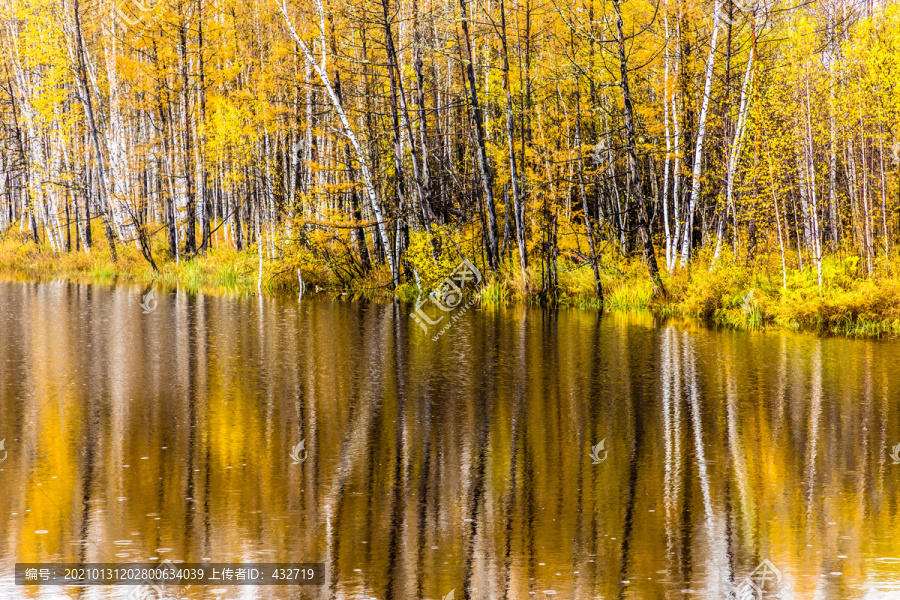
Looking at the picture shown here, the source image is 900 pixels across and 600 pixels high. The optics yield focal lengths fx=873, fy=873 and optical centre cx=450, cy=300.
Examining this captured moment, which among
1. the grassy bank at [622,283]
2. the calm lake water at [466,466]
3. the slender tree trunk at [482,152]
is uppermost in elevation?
the slender tree trunk at [482,152]

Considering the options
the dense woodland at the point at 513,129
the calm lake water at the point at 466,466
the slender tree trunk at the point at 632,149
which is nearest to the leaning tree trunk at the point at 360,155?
the dense woodland at the point at 513,129

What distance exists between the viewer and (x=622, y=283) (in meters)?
25.8

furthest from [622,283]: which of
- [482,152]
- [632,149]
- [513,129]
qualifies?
[513,129]

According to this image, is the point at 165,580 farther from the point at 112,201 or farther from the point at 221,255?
the point at 112,201

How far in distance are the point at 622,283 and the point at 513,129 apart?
6045mm

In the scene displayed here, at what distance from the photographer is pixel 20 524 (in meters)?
7.08

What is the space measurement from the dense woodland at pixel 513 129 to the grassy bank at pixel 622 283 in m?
0.34

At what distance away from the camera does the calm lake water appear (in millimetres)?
6316

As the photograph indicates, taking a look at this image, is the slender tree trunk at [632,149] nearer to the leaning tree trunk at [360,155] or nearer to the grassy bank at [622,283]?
the grassy bank at [622,283]

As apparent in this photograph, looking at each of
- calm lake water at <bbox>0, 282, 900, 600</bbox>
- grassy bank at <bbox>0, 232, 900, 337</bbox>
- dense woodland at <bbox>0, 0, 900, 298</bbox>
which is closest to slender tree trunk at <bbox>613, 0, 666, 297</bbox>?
dense woodland at <bbox>0, 0, 900, 298</bbox>

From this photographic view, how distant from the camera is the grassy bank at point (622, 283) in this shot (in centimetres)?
2022

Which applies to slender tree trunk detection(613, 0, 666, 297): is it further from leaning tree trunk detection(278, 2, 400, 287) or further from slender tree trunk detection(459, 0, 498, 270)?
leaning tree trunk detection(278, 2, 400, 287)

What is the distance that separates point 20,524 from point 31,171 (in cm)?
4383

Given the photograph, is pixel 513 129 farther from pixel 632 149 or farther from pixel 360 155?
pixel 360 155
